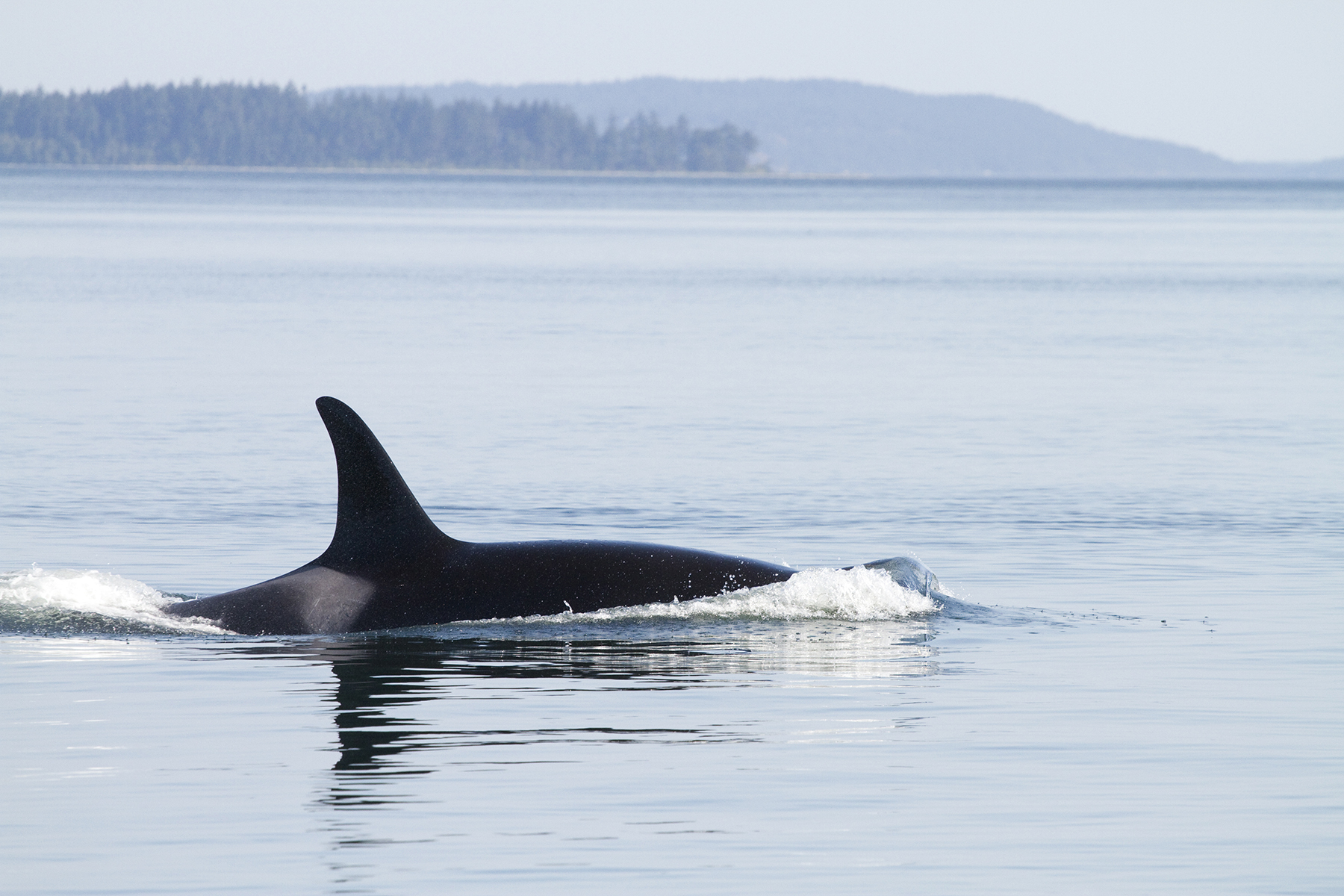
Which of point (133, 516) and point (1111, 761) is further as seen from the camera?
point (133, 516)

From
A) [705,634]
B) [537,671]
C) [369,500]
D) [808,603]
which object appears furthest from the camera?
[808,603]

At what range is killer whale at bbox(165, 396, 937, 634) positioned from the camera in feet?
41.2

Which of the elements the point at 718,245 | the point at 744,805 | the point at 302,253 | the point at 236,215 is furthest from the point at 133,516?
the point at 236,215

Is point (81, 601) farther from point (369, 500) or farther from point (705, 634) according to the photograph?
point (705, 634)

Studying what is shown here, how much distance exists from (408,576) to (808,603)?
2831mm

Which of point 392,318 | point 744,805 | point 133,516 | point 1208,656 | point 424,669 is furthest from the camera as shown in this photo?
point 392,318

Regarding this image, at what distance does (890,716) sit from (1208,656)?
3.06 m

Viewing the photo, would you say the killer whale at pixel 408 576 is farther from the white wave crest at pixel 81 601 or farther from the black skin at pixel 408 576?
the white wave crest at pixel 81 601

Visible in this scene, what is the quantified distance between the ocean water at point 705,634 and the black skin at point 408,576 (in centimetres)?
18

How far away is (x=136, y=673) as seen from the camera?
12188 millimetres

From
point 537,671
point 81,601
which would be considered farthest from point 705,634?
point 81,601

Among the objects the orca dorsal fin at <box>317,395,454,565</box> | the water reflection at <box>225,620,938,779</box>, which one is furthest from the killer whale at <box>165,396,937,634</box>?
the water reflection at <box>225,620,938,779</box>

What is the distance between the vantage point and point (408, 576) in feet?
42.3

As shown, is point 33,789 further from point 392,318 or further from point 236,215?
point 236,215
